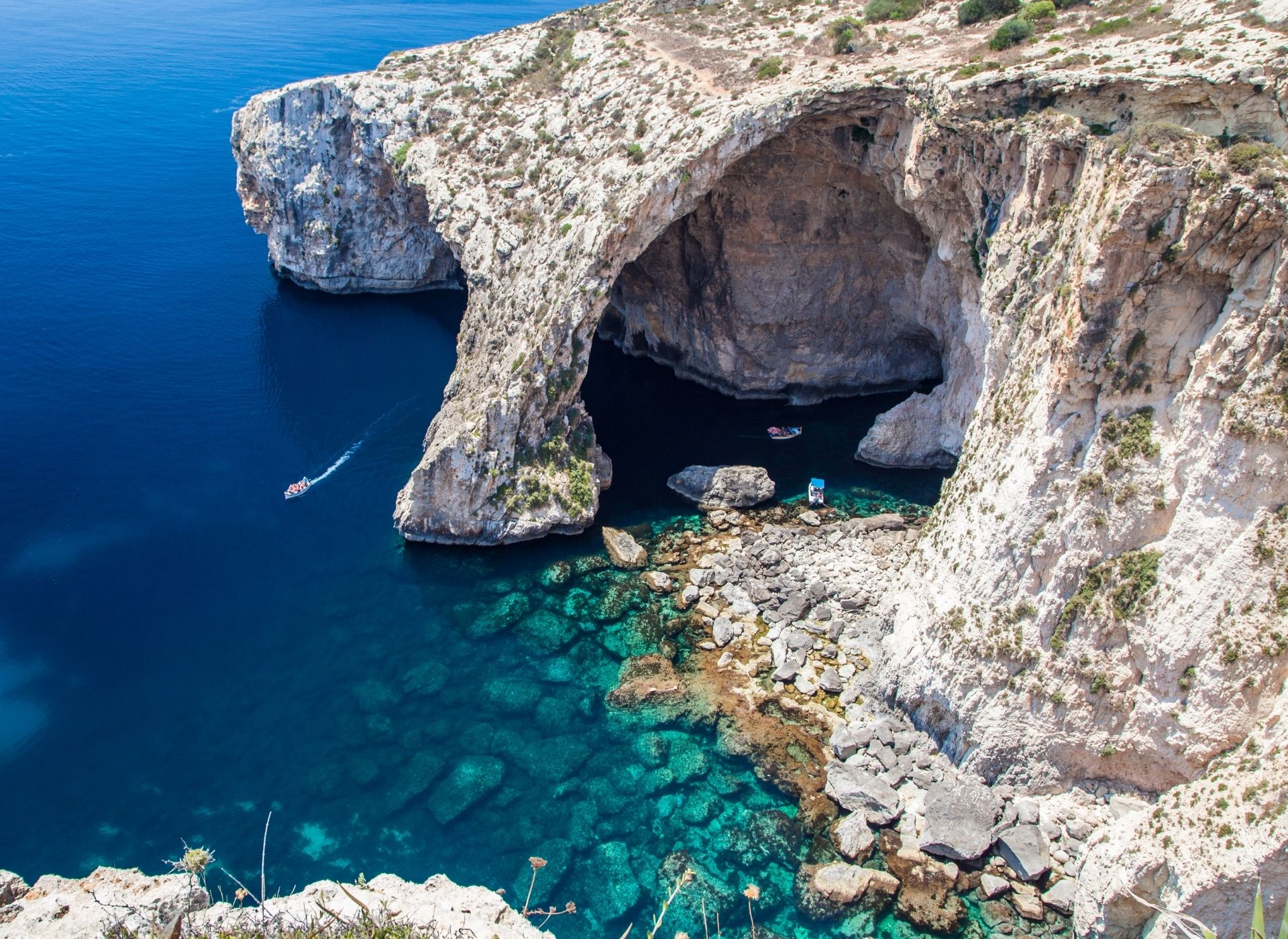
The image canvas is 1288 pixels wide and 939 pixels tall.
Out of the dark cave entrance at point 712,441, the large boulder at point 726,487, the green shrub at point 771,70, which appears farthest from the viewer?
the dark cave entrance at point 712,441

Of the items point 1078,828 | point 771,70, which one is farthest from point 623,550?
point 771,70

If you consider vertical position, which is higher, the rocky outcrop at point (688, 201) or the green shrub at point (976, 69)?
the green shrub at point (976, 69)

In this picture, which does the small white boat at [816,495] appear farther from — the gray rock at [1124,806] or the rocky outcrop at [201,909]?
the rocky outcrop at [201,909]

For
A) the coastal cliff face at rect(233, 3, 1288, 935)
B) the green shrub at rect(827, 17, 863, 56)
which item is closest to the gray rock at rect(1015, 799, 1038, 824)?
the coastal cliff face at rect(233, 3, 1288, 935)

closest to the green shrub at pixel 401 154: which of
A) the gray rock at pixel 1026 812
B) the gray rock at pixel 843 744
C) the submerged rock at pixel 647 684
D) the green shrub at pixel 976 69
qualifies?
the green shrub at pixel 976 69

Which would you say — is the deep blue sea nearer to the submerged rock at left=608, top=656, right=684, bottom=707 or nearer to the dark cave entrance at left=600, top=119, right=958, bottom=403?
the submerged rock at left=608, top=656, right=684, bottom=707

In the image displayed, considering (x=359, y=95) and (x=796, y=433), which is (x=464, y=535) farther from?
(x=359, y=95)
